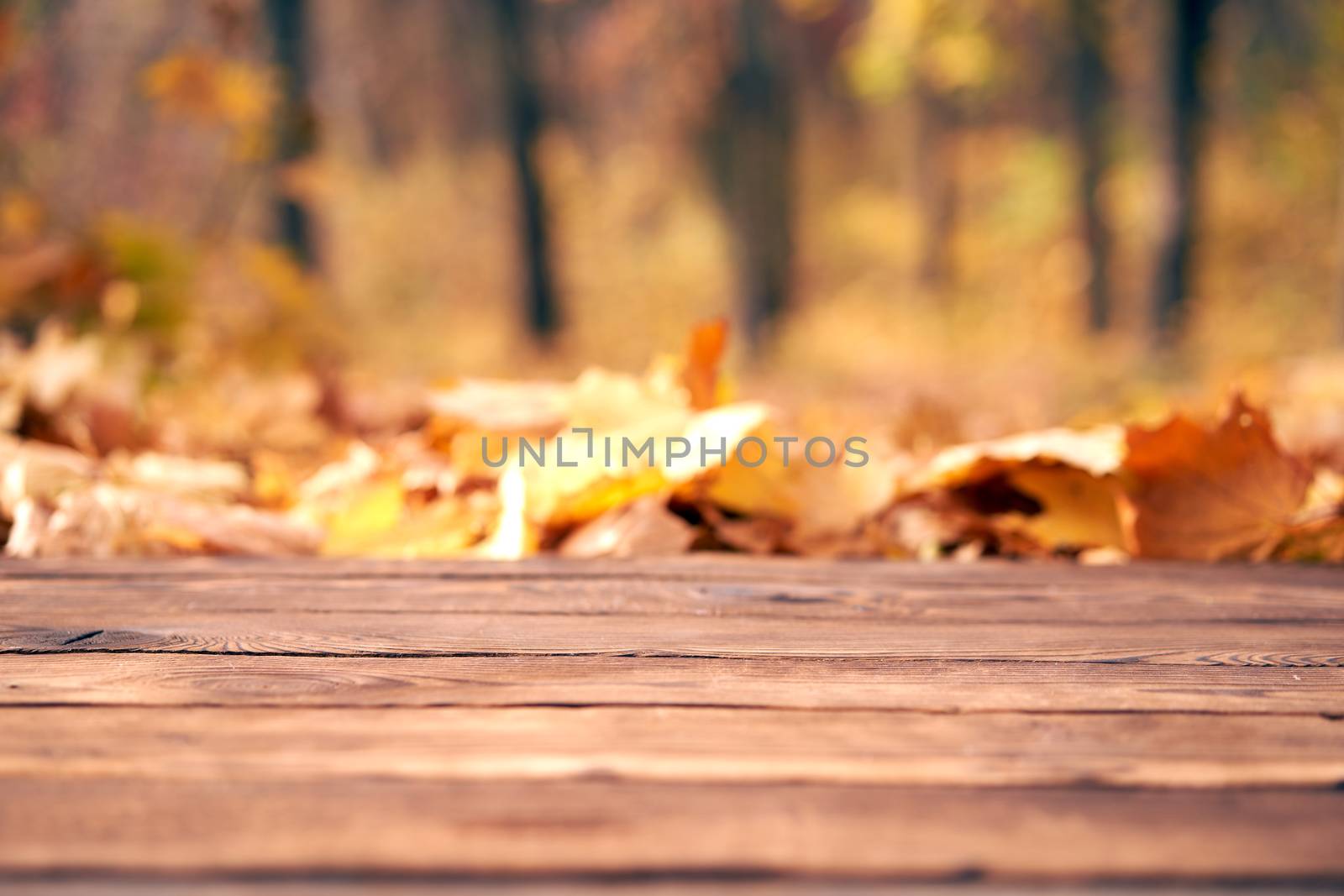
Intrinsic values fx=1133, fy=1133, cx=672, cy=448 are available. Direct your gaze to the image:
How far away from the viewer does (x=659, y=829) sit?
A: 707mm

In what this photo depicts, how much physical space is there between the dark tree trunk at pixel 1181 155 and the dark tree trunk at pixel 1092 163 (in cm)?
320

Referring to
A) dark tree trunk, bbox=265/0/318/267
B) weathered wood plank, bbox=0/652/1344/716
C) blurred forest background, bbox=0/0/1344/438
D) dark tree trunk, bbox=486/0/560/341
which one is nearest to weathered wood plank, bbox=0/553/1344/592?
weathered wood plank, bbox=0/652/1344/716

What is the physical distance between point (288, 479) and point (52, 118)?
3.05 m

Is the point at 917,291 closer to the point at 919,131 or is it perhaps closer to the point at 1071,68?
the point at 919,131

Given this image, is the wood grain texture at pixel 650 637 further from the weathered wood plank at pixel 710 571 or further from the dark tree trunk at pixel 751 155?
the dark tree trunk at pixel 751 155

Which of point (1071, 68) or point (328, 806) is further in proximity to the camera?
point (1071, 68)

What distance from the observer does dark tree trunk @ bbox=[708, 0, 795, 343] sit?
809cm

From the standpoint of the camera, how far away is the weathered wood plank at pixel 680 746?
79cm

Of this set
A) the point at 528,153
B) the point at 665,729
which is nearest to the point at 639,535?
the point at 665,729

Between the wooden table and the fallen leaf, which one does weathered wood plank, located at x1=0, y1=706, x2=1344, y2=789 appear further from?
the fallen leaf

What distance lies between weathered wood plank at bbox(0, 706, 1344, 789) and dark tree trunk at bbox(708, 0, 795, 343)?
756cm

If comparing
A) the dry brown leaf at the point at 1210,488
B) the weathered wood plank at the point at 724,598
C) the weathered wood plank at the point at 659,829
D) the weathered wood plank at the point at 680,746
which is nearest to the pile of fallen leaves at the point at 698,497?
the dry brown leaf at the point at 1210,488

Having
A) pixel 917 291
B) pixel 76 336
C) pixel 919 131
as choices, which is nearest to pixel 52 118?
pixel 76 336

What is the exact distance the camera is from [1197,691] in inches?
37.9
